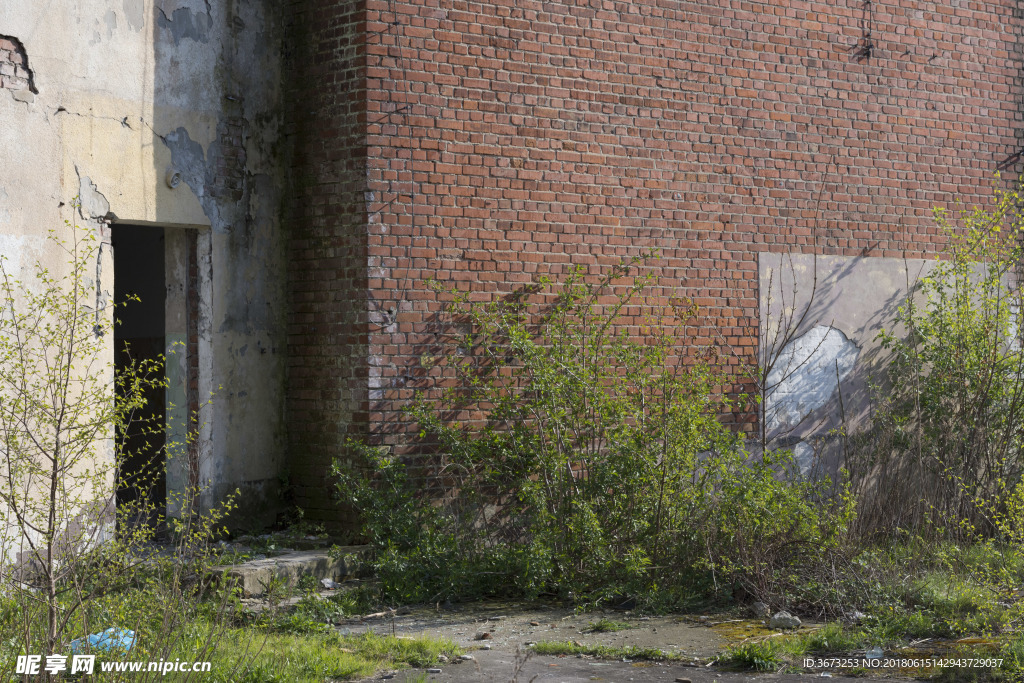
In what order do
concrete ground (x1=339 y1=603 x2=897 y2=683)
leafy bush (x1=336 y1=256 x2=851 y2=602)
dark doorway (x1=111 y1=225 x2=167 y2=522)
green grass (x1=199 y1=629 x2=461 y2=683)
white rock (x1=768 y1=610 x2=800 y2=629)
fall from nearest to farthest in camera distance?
green grass (x1=199 y1=629 x2=461 y2=683) → concrete ground (x1=339 y1=603 x2=897 y2=683) → white rock (x1=768 y1=610 x2=800 y2=629) → leafy bush (x1=336 y1=256 x2=851 y2=602) → dark doorway (x1=111 y1=225 x2=167 y2=522)

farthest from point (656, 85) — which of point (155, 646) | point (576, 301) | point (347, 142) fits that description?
point (155, 646)

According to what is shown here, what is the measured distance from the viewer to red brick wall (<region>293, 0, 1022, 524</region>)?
7.93m

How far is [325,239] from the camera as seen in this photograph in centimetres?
811

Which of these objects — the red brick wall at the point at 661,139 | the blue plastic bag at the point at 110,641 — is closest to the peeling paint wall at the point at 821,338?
the red brick wall at the point at 661,139

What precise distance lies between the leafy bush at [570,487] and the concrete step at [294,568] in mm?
258

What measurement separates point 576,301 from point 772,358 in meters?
2.11

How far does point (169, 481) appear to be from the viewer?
788cm

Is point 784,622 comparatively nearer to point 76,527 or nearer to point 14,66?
point 76,527

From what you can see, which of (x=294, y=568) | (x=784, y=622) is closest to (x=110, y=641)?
(x=294, y=568)

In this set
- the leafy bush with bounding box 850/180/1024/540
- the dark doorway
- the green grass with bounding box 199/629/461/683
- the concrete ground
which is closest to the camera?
the green grass with bounding box 199/629/461/683

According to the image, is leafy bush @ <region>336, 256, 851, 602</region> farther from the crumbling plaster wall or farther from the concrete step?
the crumbling plaster wall

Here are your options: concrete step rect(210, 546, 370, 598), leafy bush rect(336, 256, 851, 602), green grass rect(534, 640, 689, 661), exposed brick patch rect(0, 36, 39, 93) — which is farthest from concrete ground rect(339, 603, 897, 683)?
exposed brick patch rect(0, 36, 39, 93)

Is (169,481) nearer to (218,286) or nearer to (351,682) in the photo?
(218,286)

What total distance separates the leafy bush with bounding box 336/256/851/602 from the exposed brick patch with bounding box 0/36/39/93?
3196 mm
